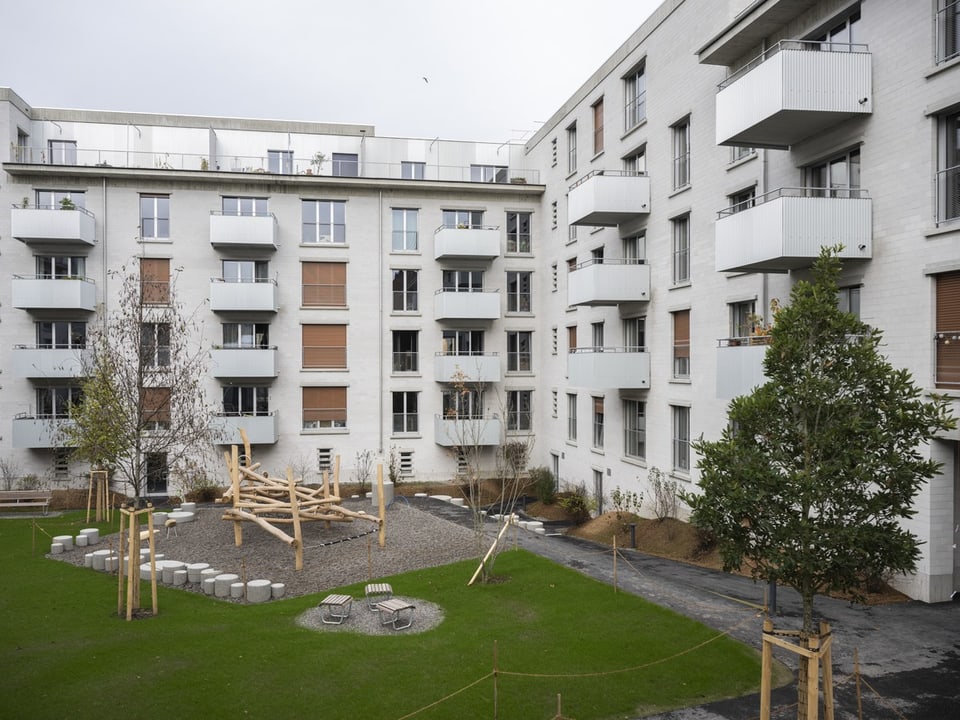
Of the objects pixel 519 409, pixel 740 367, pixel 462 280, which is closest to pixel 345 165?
pixel 462 280

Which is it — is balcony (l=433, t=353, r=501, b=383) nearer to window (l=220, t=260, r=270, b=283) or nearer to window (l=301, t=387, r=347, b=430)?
window (l=301, t=387, r=347, b=430)

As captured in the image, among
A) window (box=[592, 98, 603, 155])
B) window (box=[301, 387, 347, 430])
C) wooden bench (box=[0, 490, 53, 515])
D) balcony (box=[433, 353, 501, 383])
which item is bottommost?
wooden bench (box=[0, 490, 53, 515])

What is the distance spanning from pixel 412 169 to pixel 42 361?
18749mm

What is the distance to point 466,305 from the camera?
33.3 m

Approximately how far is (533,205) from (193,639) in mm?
27083

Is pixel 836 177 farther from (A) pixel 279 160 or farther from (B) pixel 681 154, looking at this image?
(A) pixel 279 160

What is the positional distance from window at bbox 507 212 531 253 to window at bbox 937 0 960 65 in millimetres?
22875

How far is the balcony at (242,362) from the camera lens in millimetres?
31531

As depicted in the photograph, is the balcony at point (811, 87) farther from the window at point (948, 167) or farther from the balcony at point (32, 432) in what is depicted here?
the balcony at point (32, 432)

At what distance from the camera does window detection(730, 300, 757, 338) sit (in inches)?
785

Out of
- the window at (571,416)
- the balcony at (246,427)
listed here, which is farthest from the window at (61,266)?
the window at (571,416)

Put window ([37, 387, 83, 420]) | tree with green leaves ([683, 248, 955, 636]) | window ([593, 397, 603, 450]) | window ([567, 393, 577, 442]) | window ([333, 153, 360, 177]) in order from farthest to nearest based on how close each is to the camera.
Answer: window ([333, 153, 360, 177])
window ([567, 393, 577, 442])
window ([37, 387, 83, 420])
window ([593, 397, 603, 450])
tree with green leaves ([683, 248, 955, 636])

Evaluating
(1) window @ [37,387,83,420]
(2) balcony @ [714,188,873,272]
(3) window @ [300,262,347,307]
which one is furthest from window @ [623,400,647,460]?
(1) window @ [37,387,83,420]

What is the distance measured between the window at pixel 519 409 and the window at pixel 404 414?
14.9 ft
